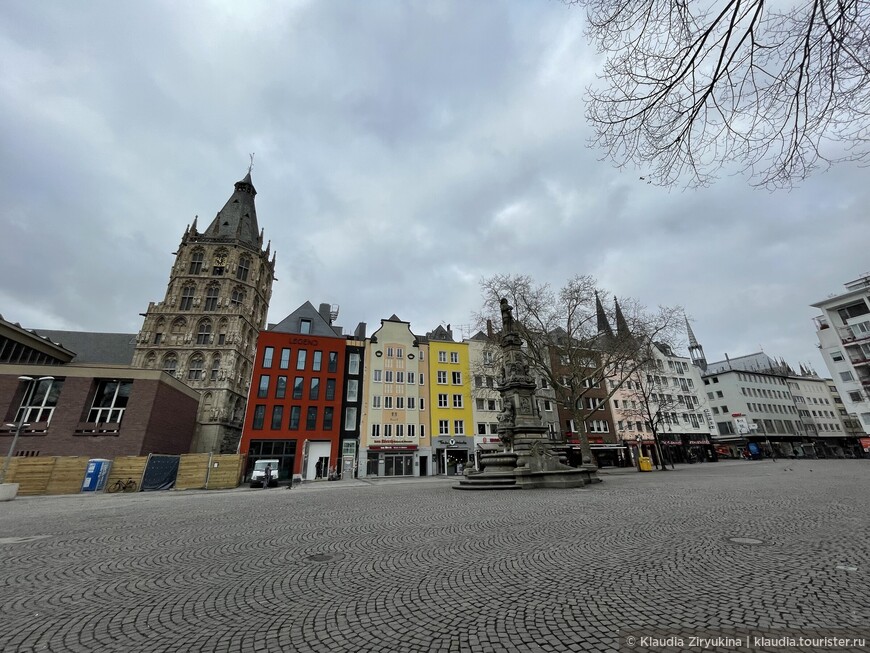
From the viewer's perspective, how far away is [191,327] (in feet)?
172

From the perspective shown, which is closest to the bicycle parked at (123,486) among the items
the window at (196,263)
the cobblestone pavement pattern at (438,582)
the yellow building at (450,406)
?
the cobblestone pavement pattern at (438,582)

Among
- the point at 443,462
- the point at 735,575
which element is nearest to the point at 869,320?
the point at 443,462

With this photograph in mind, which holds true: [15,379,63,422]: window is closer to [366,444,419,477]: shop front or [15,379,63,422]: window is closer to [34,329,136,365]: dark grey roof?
[366,444,419,477]: shop front

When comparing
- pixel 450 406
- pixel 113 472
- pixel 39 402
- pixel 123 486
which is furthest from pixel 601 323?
pixel 39 402

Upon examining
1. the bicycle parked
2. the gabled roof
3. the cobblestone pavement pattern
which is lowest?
the cobblestone pavement pattern

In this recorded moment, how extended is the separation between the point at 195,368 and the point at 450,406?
35.0 meters

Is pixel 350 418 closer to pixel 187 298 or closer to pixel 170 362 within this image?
pixel 170 362

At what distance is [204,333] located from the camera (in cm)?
5325

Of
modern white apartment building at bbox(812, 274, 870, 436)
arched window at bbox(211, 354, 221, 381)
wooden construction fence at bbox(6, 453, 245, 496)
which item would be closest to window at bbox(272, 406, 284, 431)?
wooden construction fence at bbox(6, 453, 245, 496)

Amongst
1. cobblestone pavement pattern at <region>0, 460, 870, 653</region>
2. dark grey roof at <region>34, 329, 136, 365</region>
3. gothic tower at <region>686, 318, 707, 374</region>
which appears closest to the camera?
cobblestone pavement pattern at <region>0, 460, 870, 653</region>

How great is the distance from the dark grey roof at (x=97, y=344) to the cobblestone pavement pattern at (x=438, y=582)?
2344 inches

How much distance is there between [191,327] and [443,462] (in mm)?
39538

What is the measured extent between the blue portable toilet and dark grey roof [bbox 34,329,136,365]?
39.1 meters

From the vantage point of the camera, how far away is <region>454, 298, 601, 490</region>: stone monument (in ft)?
48.2
